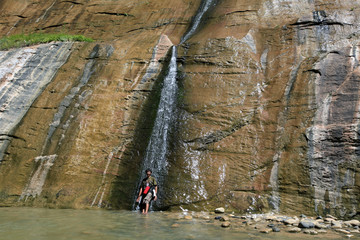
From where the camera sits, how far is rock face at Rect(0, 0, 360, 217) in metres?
7.83

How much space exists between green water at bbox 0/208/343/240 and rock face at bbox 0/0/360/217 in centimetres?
169

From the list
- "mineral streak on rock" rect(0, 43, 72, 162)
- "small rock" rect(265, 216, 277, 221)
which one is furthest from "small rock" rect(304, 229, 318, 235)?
"mineral streak on rock" rect(0, 43, 72, 162)

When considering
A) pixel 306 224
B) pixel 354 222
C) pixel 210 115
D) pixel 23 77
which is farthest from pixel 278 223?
pixel 23 77

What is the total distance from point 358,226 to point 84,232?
5.36 metres

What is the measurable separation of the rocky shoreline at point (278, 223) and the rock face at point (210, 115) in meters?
0.54

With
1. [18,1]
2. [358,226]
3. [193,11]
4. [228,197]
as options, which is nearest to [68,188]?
[228,197]

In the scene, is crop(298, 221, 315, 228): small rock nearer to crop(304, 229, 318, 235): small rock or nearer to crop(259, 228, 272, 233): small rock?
crop(304, 229, 318, 235): small rock

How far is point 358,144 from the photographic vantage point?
7457 mm

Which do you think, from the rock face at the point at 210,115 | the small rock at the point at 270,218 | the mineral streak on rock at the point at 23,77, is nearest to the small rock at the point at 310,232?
the small rock at the point at 270,218

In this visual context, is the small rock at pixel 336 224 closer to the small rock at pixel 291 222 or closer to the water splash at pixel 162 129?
the small rock at pixel 291 222

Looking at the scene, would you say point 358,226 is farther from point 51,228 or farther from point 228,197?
point 51,228

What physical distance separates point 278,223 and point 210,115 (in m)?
3.93

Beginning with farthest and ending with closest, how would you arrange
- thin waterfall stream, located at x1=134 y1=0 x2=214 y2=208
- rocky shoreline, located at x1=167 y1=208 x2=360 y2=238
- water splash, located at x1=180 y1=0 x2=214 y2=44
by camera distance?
1. water splash, located at x1=180 y1=0 x2=214 y2=44
2. thin waterfall stream, located at x1=134 y1=0 x2=214 y2=208
3. rocky shoreline, located at x1=167 y1=208 x2=360 y2=238

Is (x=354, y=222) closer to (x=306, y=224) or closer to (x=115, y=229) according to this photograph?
(x=306, y=224)
